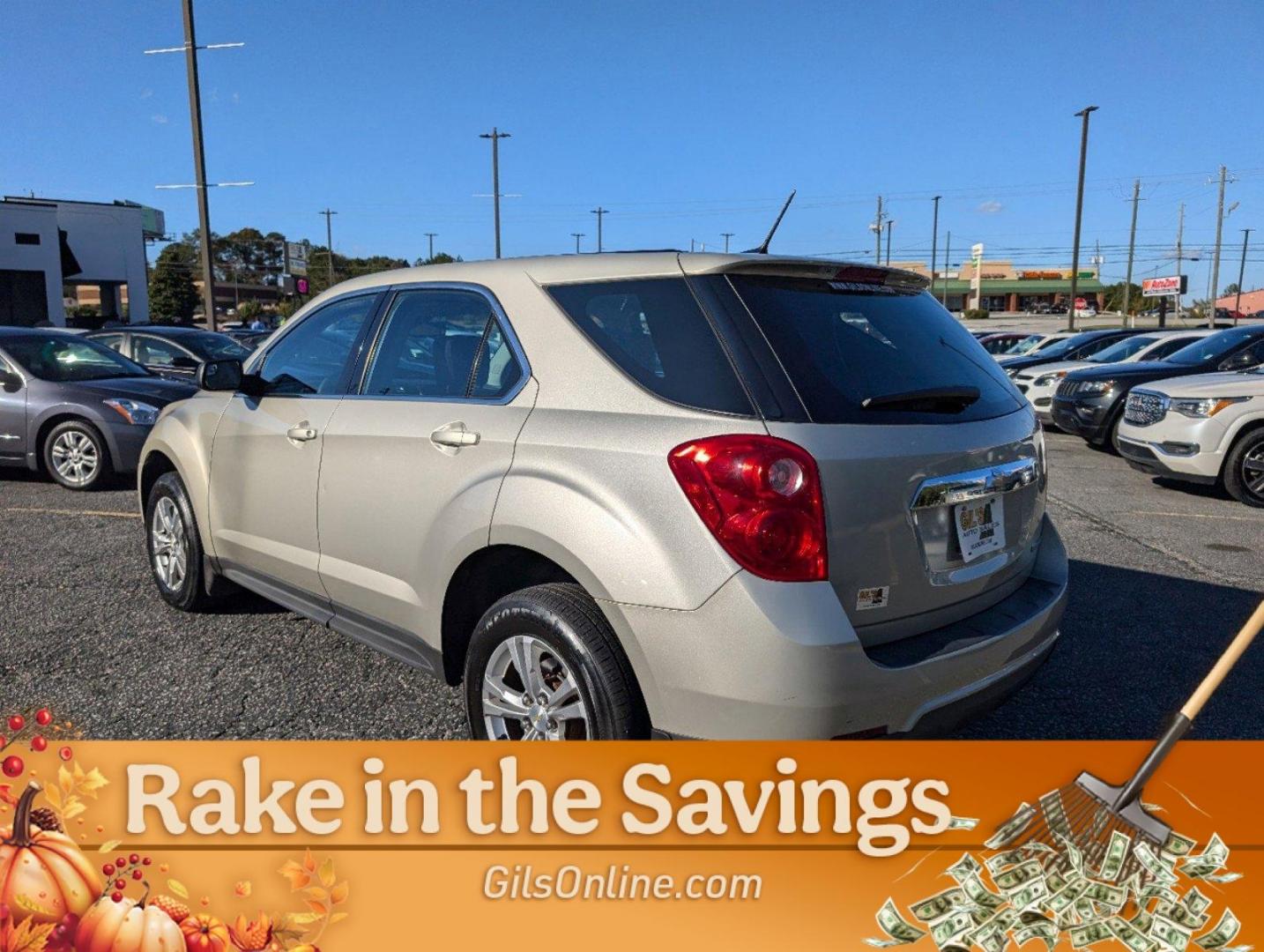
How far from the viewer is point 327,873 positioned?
2.27 metres

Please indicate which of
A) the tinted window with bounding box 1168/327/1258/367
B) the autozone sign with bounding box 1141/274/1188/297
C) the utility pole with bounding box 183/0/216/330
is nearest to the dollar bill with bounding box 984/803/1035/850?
the tinted window with bounding box 1168/327/1258/367

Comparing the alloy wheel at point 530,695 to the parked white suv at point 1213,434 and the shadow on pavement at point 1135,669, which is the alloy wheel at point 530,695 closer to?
the shadow on pavement at point 1135,669

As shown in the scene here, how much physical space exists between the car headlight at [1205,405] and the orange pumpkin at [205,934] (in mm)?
8530

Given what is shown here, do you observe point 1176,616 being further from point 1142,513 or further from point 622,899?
point 622,899

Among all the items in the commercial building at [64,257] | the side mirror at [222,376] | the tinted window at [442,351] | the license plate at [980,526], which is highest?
the commercial building at [64,257]

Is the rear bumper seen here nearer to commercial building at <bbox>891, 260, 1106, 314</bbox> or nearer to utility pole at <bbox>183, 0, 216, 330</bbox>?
utility pole at <bbox>183, 0, 216, 330</bbox>

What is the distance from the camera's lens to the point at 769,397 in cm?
232

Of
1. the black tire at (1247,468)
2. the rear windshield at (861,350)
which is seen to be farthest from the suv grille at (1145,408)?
the rear windshield at (861,350)

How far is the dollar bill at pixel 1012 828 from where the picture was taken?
2252 millimetres

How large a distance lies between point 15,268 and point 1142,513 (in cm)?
4358

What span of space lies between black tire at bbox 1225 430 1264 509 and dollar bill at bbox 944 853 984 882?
7.30m

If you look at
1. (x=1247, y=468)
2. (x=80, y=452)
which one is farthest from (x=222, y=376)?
(x=1247, y=468)

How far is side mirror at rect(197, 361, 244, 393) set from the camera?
3.95 meters

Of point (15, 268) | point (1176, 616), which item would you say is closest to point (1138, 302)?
point (15, 268)
